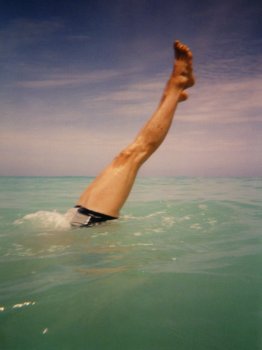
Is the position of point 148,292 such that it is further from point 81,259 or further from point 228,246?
point 228,246

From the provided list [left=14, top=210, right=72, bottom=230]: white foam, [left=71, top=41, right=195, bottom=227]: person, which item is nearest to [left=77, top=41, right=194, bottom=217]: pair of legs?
[left=71, top=41, right=195, bottom=227]: person

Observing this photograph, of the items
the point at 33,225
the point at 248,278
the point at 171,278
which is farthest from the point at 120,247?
the point at 33,225

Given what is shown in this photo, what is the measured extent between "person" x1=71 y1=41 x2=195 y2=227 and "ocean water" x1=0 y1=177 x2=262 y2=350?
137 millimetres

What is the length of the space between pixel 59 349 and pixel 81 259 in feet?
2.10

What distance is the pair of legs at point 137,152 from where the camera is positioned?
5.90 feet

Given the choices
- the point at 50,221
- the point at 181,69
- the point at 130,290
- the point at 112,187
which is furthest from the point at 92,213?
the point at 181,69

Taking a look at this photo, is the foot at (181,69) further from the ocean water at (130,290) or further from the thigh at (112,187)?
the ocean water at (130,290)

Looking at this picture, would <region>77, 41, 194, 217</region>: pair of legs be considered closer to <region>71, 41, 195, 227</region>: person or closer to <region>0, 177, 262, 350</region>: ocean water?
<region>71, 41, 195, 227</region>: person

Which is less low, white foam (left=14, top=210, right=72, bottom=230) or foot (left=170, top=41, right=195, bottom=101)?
foot (left=170, top=41, right=195, bottom=101)

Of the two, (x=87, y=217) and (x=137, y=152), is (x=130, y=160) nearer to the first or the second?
(x=137, y=152)

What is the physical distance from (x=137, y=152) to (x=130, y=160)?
72 mm

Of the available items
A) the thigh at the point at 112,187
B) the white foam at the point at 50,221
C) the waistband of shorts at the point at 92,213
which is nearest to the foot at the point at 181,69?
the thigh at the point at 112,187

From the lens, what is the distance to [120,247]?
61.0 inches

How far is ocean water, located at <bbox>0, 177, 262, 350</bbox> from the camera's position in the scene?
78 centimetres
